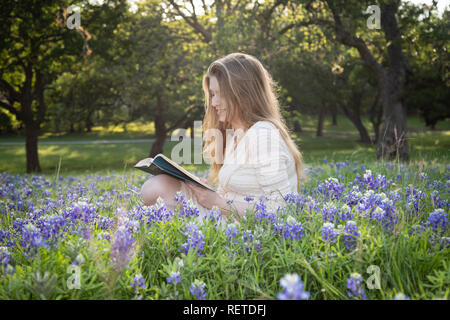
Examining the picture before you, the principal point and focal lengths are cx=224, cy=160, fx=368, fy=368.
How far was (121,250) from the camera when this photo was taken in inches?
74.7

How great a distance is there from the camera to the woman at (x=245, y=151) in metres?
2.92

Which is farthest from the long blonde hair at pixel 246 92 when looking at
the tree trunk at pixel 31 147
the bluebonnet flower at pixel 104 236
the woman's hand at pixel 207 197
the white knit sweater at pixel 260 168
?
the tree trunk at pixel 31 147

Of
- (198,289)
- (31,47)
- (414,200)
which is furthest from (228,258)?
(31,47)

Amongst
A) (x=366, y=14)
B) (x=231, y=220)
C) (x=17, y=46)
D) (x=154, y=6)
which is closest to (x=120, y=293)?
(x=231, y=220)

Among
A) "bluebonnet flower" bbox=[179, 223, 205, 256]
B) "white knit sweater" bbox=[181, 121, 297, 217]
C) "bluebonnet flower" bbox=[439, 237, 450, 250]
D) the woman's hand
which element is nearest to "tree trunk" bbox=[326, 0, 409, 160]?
"white knit sweater" bbox=[181, 121, 297, 217]

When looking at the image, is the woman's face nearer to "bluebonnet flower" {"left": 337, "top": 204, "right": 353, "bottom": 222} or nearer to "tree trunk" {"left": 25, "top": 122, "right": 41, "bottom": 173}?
"bluebonnet flower" {"left": 337, "top": 204, "right": 353, "bottom": 222}

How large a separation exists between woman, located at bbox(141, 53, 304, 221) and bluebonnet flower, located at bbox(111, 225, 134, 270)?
0.93 meters

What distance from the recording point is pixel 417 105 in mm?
29594

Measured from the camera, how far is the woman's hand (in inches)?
114

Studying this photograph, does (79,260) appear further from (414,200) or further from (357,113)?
(357,113)

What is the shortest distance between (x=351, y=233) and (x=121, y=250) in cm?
125

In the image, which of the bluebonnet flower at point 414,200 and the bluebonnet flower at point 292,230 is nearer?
the bluebonnet flower at point 292,230

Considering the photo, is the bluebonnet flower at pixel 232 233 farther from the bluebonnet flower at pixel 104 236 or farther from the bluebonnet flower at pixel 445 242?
the bluebonnet flower at pixel 445 242

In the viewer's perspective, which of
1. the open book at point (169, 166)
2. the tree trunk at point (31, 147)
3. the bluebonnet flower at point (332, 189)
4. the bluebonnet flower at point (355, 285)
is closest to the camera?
the bluebonnet flower at point (355, 285)
